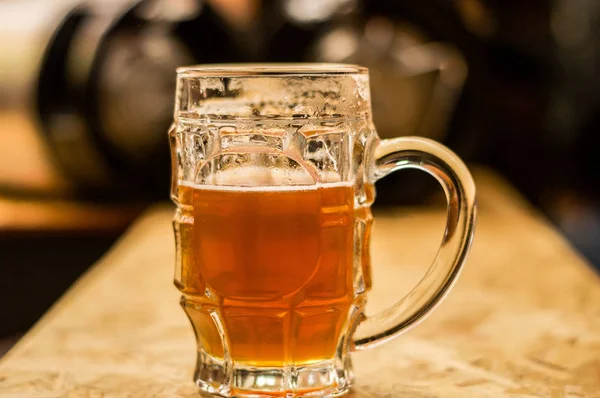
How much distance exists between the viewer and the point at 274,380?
2.70 feet

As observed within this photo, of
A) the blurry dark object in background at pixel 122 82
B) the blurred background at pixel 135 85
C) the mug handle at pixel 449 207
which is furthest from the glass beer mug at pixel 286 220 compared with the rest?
the blurry dark object in background at pixel 122 82

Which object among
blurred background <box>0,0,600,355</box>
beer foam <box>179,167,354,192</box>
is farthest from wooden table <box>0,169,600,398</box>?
blurred background <box>0,0,600,355</box>

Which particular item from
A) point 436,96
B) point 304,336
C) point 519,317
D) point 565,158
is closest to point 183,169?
point 304,336

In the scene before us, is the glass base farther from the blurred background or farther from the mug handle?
the blurred background

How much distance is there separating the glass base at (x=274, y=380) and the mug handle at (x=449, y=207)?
8 centimetres

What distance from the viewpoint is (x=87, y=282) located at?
1443 millimetres

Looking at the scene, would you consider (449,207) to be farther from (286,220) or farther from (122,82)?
(122,82)

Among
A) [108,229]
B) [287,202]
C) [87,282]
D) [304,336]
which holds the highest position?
[287,202]

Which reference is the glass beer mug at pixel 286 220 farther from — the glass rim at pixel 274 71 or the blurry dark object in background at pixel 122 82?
the blurry dark object in background at pixel 122 82

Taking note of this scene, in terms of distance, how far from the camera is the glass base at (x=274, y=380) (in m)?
0.83

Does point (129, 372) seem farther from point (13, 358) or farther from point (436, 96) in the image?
point (436, 96)

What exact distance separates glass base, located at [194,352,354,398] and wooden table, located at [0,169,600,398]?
43 millimetres

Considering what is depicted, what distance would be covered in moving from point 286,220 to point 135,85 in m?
1.68

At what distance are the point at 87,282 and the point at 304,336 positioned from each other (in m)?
0.70
